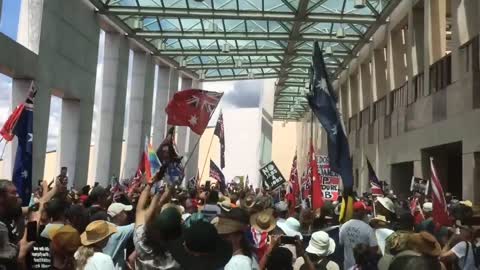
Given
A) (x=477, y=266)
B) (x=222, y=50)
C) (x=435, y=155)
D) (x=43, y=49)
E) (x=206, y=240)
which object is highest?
(x=222, y=50)

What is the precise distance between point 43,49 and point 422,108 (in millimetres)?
13236

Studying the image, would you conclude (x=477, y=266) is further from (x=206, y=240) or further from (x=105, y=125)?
(x=105, y=125)

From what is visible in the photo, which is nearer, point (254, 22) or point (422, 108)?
point (422, 108)

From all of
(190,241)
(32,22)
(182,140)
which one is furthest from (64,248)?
(182,140)

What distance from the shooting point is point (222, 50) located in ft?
105

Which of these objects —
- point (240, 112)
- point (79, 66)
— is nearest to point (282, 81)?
point (240, 112)

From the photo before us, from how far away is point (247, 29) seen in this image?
94.3 feet

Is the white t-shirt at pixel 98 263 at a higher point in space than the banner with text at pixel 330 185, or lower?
lower

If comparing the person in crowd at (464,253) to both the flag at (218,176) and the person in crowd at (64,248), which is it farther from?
the flag at (218,176)

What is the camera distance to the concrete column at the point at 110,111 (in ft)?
88.8

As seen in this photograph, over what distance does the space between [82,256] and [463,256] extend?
3.67 meters

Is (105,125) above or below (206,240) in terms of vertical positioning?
above

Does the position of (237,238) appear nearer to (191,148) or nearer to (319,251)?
(319,251)

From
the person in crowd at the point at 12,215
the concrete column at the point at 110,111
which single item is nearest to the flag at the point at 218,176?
the concrete column at the point at 110,111
